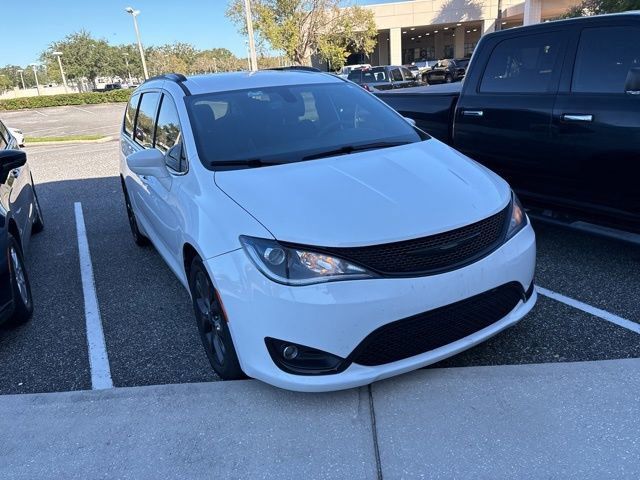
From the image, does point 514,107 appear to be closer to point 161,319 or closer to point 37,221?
point 161,319

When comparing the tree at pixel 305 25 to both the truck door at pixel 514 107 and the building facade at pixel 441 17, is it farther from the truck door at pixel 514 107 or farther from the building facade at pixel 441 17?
the truck door at pixel 514 107

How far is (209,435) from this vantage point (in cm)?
267

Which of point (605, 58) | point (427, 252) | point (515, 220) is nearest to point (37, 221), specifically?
point (427, 252)

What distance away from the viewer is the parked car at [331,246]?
249 cm

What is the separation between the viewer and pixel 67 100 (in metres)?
43.8

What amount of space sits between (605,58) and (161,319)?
3941 millimetres

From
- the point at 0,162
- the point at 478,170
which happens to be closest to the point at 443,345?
the point at 478,170

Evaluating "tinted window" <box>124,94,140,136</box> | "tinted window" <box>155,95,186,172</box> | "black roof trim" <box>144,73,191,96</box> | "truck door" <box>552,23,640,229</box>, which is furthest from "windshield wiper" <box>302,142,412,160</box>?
"tinted window" <box>124,94,140,136</box>

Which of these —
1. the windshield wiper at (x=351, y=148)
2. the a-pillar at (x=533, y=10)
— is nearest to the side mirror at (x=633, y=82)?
the windshield wiper at (x=351, y=148)

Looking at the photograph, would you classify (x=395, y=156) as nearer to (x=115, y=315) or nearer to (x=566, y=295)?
(x=566, y=295)

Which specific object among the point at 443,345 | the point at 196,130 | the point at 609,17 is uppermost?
the point at 609,17

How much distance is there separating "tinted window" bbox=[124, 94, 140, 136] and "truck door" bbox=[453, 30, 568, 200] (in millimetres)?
3152

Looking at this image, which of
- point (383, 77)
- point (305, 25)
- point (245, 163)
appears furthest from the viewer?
point (305, 25)

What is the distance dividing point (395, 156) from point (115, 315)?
2.48m
